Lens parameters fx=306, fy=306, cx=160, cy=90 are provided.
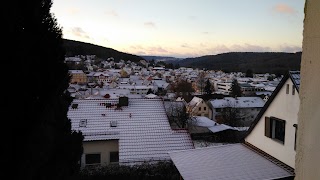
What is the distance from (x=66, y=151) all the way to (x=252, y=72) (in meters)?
137

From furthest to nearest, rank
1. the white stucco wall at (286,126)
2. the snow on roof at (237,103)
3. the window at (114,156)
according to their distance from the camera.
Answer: the snow on roof at (237,103) < the window at (114,156) < the white stucco wall at (286,126)

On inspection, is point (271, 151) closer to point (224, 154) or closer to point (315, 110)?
point (224, 154)

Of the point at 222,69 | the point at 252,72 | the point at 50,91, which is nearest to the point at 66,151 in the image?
the point at 50,91

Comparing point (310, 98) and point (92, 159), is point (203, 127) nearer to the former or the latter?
point (92, 159)

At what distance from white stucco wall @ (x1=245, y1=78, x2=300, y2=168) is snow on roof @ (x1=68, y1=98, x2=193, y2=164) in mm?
3787

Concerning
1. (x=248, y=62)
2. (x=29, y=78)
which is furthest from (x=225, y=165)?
(x=248, y=62)

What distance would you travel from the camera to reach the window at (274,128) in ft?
31.3

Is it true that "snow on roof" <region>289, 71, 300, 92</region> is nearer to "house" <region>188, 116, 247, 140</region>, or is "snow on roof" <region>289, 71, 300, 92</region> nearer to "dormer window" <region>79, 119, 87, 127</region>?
"dormer window" <region>79, 119, 87, 127</region>

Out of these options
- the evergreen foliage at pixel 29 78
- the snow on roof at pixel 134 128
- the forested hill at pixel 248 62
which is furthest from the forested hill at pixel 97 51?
the evergreen foliage at pixel 29 78

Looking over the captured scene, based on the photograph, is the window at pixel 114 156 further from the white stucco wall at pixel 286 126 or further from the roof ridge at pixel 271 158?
the white stucco wall at pixel 286 126

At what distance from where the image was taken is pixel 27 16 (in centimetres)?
382

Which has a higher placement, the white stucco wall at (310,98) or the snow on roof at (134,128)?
the white stucco wall at (310,98)

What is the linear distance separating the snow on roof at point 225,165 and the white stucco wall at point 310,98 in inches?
306

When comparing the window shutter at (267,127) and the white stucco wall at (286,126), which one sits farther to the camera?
the window shutter at (267,127)
